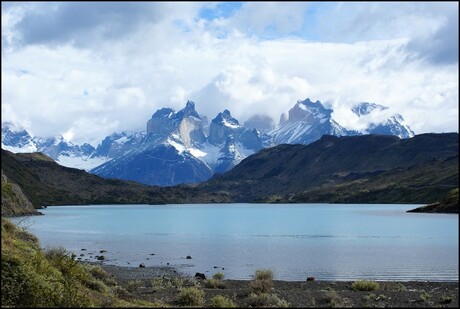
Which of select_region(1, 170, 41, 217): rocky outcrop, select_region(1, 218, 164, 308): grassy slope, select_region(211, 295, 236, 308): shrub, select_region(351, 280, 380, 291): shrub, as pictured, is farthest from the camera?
select_region(1, 170, 41, 217): rocky outcrop

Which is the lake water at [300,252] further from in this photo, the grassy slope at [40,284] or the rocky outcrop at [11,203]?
the rocky outcrop at [11,203]

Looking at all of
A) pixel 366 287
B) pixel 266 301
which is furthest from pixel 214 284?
pixel 366 287

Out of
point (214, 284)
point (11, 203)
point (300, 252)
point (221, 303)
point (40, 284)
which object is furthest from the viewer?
point (11, 203)

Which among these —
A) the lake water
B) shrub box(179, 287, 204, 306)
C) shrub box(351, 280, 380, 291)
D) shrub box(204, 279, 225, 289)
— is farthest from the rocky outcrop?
shrub box(179, 287, 204, 306)

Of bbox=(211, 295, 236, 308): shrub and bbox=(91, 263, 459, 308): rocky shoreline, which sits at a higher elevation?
bbox=(211, 295, 236, 308): shrub

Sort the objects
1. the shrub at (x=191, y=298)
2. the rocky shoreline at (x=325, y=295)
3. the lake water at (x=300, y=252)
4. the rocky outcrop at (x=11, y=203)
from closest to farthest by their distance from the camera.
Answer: the shrub at (x=191, y=298), the rocky shoreline at (x=325, y=295), the lake water at (x=300, y=252), the rocky outcrop at (x=11, y=203)

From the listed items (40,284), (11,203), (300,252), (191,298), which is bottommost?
(300,252)

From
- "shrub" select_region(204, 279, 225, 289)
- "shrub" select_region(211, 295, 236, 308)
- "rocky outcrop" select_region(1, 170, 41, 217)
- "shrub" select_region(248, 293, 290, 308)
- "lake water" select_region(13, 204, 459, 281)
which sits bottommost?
"lake water" select_region(13, 204, 459, 281)

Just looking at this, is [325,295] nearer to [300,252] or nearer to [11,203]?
[300,252]

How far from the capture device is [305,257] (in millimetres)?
75562

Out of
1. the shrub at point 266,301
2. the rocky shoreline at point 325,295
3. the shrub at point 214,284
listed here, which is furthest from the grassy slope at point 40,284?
the shrub at point 214,284

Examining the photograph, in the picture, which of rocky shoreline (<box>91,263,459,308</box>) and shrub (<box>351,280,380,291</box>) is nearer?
rocky shoreline (<box>91,263,459,308</box>)

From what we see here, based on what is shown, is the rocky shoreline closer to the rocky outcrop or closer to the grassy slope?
the grassy slope

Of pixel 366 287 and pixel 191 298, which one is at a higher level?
pixel 191 298
